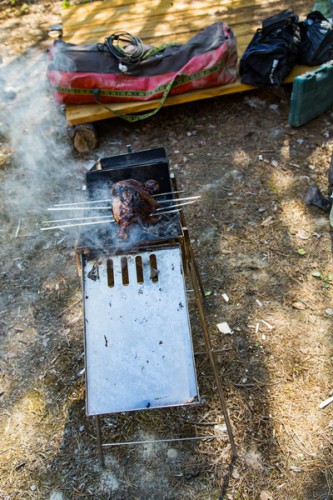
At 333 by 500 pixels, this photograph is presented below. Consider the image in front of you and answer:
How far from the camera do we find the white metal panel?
273 centimetres

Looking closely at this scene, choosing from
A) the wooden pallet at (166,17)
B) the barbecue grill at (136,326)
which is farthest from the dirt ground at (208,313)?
the wooden pallet at (166,17)

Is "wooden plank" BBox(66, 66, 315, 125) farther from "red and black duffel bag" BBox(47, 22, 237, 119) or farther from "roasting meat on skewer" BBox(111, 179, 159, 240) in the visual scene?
"roasting meat on skewer" BBox(111, 179, 159, 240)

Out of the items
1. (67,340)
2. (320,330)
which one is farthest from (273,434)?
(67,340)

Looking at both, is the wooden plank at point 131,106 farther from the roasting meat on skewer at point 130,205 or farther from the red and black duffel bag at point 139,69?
the roasting meat on skewer at point 130,205

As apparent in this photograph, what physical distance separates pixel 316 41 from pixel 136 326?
16.0 ft

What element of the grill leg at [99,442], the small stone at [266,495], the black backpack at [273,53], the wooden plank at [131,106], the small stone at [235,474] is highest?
the black backpack at [273,53]

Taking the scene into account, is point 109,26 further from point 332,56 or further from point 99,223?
point 99,223

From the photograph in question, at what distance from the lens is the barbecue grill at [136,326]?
274cm

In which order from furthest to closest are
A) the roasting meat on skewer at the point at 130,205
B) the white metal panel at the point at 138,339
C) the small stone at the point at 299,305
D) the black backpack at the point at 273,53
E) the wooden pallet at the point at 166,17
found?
the wooden pallet at the point at 166,17
the black backpack at the point at 273,53
the small stone at the point at 299,305
the roasting meat on skewer at the point at 130,205
the white metal panel at the point at 138,339

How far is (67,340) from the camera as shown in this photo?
398 cm

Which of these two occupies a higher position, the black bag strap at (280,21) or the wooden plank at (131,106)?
the black bag strap at (280,21)

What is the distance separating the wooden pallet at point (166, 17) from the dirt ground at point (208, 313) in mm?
1259

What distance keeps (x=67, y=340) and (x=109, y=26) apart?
18.1 feet


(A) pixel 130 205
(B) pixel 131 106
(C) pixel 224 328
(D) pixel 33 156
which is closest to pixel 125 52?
(B) pixel 131 106
